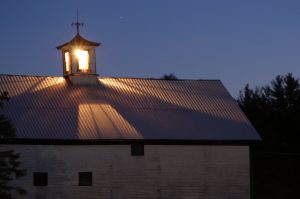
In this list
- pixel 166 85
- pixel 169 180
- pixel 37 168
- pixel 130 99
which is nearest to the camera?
pixel 37 168

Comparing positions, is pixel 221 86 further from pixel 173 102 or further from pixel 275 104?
pixel 275 104

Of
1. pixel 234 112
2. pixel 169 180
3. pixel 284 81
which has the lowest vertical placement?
pixel 169 180

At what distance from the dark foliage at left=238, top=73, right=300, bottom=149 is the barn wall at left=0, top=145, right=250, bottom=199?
17.5 m

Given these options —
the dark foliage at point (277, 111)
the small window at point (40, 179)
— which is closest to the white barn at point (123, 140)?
the small window at point (40, 179)

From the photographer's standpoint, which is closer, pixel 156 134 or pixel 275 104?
pixel 156 134

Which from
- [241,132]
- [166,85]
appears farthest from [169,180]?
[166,85]

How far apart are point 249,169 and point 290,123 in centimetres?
2030

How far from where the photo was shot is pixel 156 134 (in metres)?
33.6

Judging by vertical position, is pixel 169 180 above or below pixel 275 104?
below

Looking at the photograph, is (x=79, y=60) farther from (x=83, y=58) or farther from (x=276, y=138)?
(x=276, y=138)

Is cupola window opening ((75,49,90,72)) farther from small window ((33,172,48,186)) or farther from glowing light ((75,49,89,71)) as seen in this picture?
small window ((33,172,48,186))

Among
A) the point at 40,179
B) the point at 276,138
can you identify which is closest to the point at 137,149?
the point at 40,179

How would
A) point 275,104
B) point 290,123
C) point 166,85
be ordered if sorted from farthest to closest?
point 275,104 → point 290,123 → point 166,85

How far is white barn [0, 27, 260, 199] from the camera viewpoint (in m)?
31.6
